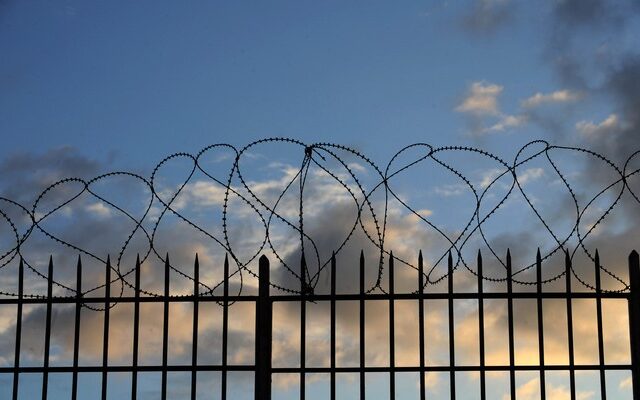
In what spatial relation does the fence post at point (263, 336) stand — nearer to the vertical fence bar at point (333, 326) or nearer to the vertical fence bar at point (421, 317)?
the vertical fence bar at point (333, 326)

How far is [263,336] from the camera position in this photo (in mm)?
13211

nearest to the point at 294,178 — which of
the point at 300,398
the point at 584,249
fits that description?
the point at 300,398

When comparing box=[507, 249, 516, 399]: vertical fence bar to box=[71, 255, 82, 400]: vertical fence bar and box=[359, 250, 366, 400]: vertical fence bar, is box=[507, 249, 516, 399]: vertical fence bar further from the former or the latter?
box=[71, 255, 82, 400]: vertical fence bar

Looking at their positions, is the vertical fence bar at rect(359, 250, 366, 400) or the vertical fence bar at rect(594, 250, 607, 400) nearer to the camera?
the vertical fence bar at rect(359, 250, 366, 400)

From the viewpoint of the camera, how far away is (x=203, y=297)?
13.4 metres

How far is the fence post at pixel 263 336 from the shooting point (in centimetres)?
1304

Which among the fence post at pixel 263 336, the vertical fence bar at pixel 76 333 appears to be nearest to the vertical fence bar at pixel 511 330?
the fence post at pixel 263 336

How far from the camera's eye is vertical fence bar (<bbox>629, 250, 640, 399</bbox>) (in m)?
13.1

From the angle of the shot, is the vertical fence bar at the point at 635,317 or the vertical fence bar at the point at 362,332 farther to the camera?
the vertical fence bar at the point at 635,317

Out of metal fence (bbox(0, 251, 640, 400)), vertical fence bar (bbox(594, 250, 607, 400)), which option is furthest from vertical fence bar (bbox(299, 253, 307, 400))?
vertical fence bar (bbox(594, 250, 607, 400))

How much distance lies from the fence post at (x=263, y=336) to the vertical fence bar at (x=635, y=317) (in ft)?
13.9

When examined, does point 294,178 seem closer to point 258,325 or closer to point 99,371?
point 258,325

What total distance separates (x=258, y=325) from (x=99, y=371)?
78.2 inches

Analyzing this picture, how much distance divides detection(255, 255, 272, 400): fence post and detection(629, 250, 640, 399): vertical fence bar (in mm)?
4229
